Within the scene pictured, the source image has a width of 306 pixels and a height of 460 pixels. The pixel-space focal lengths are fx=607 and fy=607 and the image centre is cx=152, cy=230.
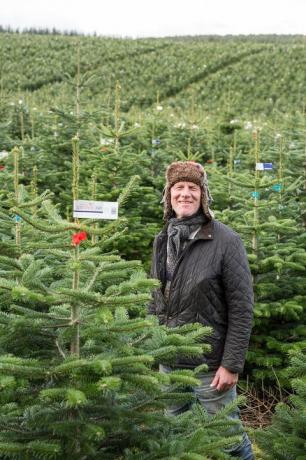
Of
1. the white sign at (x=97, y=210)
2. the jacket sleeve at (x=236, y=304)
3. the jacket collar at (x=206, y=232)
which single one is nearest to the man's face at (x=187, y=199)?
the jacket collar at (x=206, y=232)

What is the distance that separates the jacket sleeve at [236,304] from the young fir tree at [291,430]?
0.34 metres

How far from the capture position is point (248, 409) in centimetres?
536

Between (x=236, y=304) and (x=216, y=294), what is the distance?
0.13m

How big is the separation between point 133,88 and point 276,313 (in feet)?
126

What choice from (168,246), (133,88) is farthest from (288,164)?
(133,88)

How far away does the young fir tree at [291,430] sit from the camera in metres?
3.05

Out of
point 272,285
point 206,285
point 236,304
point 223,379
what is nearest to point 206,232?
point 206,285

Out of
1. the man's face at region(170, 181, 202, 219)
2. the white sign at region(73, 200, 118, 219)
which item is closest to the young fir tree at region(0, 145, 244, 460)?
the white sign at region(73, 200, 118, 219)

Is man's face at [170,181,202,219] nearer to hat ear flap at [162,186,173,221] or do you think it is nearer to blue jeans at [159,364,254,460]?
hat ear flap at [162,186,173,221]

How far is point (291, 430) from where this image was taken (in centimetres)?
329

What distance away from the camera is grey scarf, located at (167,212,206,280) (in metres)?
3.69

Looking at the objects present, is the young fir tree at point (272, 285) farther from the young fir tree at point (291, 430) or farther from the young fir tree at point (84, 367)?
the young fir tree at point (84, 367)

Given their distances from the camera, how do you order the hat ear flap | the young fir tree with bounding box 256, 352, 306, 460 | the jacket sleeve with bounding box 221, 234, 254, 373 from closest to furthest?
the young fir tree with bounding box 256, 352, 306, 460
the jacket sleeve with bounding box 221, 234, 254, 373
the hat ear flap

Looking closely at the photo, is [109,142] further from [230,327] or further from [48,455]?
[48,455]
